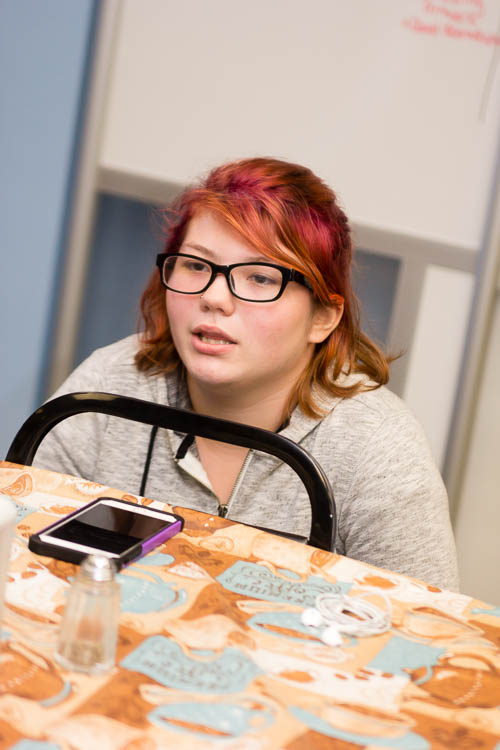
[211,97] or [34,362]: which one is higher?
[211,97]

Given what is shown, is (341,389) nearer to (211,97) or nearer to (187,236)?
(187,236)

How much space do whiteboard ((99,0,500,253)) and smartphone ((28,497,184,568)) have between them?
125 centimetres

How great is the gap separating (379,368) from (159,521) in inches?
25.4

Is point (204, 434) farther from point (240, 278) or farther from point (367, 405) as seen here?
point (367, 405)

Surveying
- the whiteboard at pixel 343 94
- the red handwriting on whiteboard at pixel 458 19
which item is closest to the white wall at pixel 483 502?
the whiteboard at pixel 343 94

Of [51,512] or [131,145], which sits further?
[131,145]

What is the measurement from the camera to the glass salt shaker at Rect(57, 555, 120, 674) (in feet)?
1.87

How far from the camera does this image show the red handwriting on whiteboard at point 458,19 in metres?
1.83

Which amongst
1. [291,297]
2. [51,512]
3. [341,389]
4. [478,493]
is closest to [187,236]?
[291,297]

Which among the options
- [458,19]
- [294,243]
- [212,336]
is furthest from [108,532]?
[458,19]

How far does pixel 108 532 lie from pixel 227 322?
44cm

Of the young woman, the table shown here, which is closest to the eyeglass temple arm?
the table

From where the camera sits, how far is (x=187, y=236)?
1.22 metres

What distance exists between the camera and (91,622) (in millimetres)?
577
